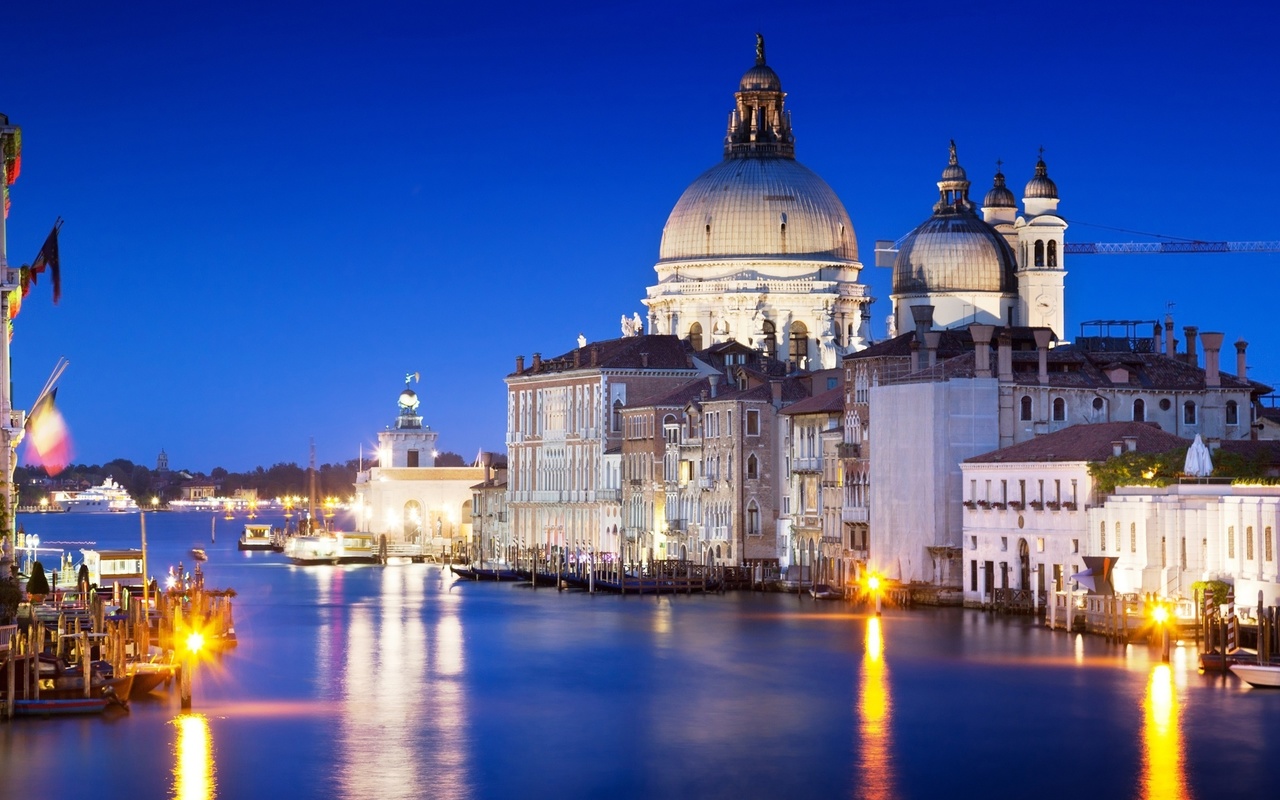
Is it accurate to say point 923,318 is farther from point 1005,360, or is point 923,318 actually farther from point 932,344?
point 1005,360

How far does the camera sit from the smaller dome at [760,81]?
93750mm

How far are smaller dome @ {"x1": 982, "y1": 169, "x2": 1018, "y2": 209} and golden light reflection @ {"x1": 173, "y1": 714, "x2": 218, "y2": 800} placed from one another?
156ft

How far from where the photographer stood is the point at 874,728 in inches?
1502

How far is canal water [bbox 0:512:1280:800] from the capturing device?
32.9m

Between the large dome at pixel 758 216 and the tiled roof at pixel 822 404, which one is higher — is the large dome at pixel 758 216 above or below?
above

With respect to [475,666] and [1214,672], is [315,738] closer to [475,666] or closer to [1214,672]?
[475,666]

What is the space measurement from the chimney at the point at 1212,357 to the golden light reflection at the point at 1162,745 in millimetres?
18714

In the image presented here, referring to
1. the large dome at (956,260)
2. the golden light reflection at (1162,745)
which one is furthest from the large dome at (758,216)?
the golden light reflection at (1162,745)

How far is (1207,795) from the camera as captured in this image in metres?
31.6

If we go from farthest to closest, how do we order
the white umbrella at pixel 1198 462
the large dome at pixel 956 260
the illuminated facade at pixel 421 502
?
the illuminated facade at pixel 421 502 → the large dome at pixel 956 260 → the white umbrella at pixel 1198 462

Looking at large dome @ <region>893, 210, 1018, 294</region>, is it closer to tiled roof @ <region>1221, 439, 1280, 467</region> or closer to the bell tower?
the bell tower

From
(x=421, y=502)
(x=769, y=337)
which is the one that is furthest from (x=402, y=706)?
(x=421, y=502)

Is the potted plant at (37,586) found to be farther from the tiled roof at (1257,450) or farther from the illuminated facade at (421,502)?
the illuminated facade at (421,502)

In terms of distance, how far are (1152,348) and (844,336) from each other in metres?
27.1
